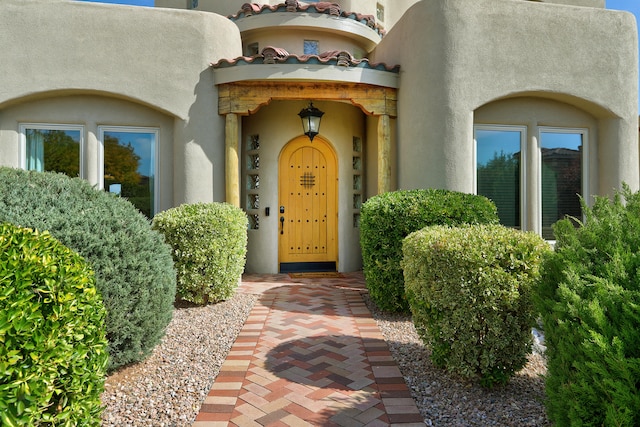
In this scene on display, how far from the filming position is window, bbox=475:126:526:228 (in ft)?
23.3

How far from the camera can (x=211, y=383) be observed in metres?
3.26

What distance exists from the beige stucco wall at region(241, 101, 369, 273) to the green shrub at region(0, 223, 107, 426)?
5.63 meters

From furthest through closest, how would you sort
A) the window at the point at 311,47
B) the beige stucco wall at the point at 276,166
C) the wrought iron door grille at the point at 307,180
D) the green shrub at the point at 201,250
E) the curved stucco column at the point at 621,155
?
the window at the point at 311,47 → the wrought iron door grille at the point at 307,180 → the beige stucco wall at the point at 276,166 → the curved stucco column at the point at 621,155 → the green shrub at the point at 201,250

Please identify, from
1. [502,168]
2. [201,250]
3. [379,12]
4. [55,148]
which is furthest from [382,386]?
[379,12]

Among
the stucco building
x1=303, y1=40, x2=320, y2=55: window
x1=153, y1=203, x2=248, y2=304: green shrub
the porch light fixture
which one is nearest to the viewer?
x1=153, y1=203, x2=248, y2=304: green shrub

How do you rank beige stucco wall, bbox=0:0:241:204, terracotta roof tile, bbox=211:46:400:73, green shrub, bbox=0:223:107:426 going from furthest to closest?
terracotta roof tile, bbox=211:46:400:73 < beige stucco wall, bbox=0:0:241:204 < green shrub, bbox=0:223:107:426

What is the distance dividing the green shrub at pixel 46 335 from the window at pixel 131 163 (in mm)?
5238

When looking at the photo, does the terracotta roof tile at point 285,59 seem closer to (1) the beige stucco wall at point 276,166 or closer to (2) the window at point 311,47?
(1) the beige stucco wall at point 276,166

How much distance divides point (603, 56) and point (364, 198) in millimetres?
5106

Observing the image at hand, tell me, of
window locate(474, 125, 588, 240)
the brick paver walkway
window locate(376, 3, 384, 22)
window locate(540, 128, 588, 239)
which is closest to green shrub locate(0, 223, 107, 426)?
the brick paver walkway

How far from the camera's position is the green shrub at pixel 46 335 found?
1.54 meters

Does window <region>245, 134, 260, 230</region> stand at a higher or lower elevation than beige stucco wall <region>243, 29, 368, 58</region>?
lower

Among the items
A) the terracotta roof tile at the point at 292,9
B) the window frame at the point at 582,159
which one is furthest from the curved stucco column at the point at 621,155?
the terracotta roof tile at the point at 292,9

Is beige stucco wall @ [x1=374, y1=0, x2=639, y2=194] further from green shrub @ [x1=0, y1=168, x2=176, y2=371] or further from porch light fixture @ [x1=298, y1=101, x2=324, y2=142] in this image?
green shrub @ [x1=0, y1=168, x2=176, y2=371]
